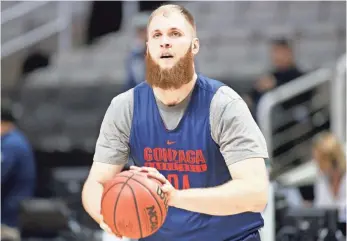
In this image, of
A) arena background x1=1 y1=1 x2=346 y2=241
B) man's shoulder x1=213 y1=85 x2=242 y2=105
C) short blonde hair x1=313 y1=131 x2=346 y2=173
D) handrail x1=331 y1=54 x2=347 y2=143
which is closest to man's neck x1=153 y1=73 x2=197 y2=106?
man's shoulder x1=213 y1=85 x2=242 y2=105

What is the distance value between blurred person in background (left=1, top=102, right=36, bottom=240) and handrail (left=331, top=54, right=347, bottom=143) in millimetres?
2512

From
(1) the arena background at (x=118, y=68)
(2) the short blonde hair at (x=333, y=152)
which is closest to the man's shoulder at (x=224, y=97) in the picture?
(2) the short blonde hair at (x=333, y=152)

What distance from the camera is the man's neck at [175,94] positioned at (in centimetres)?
288

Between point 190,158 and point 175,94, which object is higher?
point 175,94

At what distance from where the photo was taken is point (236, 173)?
2688 mm

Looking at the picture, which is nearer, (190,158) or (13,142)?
(190,158)

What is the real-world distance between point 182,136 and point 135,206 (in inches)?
15.2

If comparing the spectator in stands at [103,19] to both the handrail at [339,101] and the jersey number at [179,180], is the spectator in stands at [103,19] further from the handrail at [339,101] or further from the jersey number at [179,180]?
the jersey number at [179,180]

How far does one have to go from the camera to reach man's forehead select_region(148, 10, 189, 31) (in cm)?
281

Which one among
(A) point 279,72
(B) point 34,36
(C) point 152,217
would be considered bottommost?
(C) point 152,217

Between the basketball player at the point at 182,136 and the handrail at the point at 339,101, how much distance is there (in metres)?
3.75

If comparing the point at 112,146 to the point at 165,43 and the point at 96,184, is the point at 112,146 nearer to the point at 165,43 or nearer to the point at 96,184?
the point at 96,184

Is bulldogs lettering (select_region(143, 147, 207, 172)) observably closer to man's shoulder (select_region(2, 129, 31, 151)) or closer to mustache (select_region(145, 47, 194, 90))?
mustache (select_region(145, 47, 194, 90))

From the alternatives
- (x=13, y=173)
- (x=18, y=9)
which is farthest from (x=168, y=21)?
(x=18, y=9)
